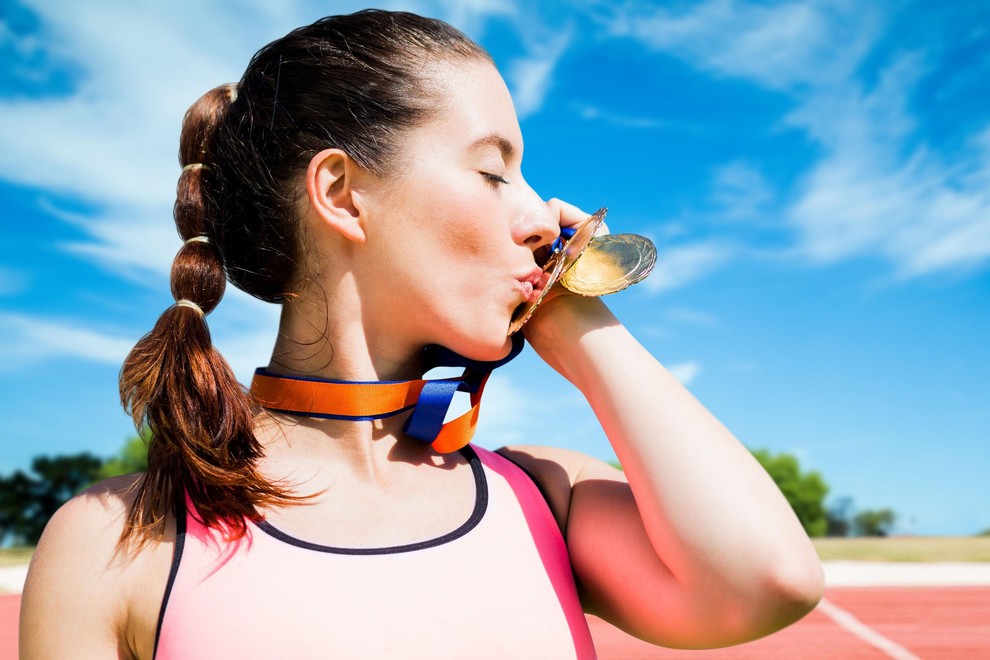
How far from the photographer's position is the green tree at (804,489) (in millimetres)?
41312

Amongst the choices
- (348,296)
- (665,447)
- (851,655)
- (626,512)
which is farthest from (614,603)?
(851,655)

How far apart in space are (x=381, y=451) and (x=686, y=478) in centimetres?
64

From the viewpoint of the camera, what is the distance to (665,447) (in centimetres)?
162

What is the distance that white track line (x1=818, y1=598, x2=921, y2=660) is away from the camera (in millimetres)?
5949

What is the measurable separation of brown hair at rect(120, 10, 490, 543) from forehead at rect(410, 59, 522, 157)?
35 mm

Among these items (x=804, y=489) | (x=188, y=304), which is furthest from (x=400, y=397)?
(x=804, y=489)

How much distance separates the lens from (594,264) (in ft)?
6.14

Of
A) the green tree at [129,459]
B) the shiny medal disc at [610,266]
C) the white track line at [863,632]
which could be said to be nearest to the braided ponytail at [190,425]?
the shiny medal disc at [610,266]

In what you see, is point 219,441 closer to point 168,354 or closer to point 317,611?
point 168,354

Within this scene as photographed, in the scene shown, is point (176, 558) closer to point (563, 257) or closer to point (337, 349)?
point (337, 349)

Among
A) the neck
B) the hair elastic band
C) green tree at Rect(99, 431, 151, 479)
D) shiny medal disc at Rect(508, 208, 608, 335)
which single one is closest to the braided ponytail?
the hair elastic band

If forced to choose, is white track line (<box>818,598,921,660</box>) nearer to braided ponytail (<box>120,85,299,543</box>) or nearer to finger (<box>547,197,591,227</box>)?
finger (<box>547,197,591,227</box>)

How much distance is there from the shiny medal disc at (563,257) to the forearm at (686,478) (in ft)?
0.45

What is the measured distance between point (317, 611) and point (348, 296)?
2.12 ft
